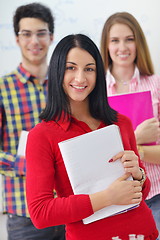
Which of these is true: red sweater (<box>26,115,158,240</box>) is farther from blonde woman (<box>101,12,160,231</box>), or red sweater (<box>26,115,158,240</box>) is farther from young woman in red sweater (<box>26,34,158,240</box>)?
blonde woman (<box>101,12,160,231</box>)

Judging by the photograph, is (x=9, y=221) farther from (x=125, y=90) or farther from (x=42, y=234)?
(x=125, y=90)

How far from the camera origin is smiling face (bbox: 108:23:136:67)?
1.71m

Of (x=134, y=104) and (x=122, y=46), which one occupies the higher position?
(x=122, y=46)

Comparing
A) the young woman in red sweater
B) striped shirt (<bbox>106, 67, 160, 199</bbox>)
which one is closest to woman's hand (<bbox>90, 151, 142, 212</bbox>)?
the young woman in red sweater

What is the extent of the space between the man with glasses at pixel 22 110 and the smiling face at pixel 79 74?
62 cm

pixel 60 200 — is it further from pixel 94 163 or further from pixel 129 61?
pixel 129 61

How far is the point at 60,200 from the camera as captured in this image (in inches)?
36.8

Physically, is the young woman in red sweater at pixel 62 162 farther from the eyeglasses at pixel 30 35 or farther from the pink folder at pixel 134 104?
the eyeglasses at pixel 30 35

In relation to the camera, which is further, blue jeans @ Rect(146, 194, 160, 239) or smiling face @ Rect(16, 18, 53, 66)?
smiling face @ Rect(16, 18, 53, 66)

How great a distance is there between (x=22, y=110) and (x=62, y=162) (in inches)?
28.8

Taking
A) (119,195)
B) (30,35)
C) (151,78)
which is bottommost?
(119,195)

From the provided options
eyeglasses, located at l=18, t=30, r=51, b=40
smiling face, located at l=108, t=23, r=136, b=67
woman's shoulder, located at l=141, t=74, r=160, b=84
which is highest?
eyeglasses, located at l=18, t=30, r=51, b=40

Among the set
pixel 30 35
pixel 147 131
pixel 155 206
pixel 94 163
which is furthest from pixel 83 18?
pixel 94 163

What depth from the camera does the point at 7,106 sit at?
165 centimetres
